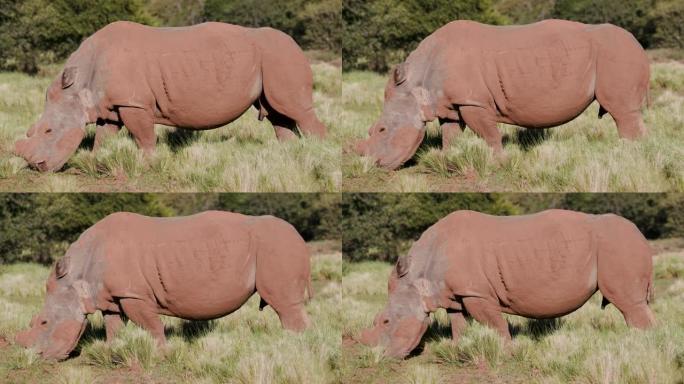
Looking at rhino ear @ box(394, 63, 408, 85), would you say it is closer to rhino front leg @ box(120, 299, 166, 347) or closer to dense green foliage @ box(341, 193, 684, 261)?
rhino front leg @ box(120, 299, 166, 347)

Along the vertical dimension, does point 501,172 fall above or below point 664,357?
above

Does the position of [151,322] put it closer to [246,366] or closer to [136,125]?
[246,366]

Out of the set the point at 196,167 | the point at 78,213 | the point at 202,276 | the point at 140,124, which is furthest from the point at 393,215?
the point at 202,276

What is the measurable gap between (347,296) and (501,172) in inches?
107

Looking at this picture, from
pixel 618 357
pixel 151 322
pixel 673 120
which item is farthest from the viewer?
pixel 673 120

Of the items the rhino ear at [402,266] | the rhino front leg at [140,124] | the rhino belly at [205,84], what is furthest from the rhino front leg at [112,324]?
the rhino ear at [402,266]

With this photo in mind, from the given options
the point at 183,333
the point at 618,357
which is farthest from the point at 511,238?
the point at 183,333

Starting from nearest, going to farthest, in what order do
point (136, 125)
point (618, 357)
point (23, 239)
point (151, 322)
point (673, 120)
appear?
point (618, 357) → point (151, 322) → point (136, 125) → point (673, 120) → point (23, 239)

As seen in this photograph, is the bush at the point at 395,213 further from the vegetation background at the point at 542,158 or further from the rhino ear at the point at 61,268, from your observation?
the rhino ear at the point at 61,268

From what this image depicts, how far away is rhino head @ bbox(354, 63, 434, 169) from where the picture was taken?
38.2 ft

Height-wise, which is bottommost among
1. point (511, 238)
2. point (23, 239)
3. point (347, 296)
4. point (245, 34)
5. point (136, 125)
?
point (23, 239)

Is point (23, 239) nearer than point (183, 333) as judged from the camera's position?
No

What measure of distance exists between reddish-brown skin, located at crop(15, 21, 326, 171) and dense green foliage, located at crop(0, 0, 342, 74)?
5.56 meters

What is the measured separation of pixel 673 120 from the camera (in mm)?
13008
